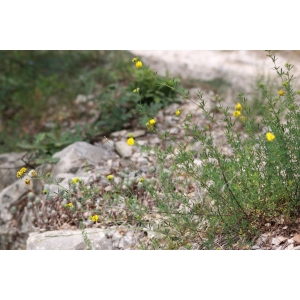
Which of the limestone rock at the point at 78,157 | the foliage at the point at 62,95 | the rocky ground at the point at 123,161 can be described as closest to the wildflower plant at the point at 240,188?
the rocky ground at the point at 123,161

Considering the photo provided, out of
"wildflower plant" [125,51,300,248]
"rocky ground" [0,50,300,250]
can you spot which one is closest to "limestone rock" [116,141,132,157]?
"rocky ground" [0,50,300,250]

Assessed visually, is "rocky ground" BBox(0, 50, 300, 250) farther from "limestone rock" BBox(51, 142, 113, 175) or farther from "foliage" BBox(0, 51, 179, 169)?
"foliage" BBox(0, 51, 179, 169)

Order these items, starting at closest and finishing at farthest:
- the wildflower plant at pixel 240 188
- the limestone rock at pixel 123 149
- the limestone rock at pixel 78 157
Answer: the wildflower plant at pixel 240 188
the limestone rock at pixel 78 157
the limestone rock at pixel 123 149

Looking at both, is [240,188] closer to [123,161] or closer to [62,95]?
[123,161]

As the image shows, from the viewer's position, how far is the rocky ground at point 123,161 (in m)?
3.11

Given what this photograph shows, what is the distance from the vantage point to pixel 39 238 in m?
3.23

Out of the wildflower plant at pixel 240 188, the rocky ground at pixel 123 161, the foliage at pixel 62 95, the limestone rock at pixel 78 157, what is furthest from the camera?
the foliage at pixel 62 95

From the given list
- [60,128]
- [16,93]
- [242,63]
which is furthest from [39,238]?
[242,63]

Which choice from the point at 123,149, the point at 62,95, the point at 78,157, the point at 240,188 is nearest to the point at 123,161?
the point at 123,149

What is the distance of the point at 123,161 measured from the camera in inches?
158

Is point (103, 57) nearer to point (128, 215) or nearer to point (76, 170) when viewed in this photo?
point (76, 170)

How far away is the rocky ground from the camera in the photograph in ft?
10.2

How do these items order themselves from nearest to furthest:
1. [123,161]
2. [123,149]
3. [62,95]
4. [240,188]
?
[240,188] → [123,161] → [123,149] → [62,95]

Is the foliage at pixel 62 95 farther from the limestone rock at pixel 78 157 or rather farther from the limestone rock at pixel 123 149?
the limestone rock at pixel 123 149
